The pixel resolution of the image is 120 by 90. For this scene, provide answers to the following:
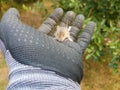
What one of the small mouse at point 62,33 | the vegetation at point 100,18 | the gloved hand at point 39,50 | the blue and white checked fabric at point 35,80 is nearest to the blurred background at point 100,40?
the vegetation at point 100,18

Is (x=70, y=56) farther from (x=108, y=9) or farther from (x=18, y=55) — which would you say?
(x=108, y=9)

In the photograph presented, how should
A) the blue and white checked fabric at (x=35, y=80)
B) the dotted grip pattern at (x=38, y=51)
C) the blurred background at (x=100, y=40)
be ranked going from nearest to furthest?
the blue and white checked fabric at (x=35, y=80)
the dotted grip pattern at (x=38, y=51)
the blurred background at (x=100, y=40)

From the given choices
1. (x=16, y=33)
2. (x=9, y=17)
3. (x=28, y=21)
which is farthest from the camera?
(x=28, y=21)

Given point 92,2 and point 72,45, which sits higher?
point 92,2

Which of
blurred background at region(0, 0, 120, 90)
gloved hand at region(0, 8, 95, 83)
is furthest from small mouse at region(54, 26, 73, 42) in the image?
blurred background at region(0, 0, 120, 90)

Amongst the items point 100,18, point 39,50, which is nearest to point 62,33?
point 39,50

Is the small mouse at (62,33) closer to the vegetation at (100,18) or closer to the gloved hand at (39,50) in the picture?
the gloved hand at (39,50)

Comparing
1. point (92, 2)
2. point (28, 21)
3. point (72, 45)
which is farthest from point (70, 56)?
point (28, 21)
